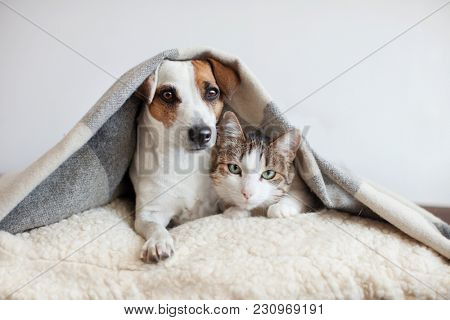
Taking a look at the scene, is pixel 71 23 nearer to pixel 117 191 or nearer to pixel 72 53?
pixel 72 53

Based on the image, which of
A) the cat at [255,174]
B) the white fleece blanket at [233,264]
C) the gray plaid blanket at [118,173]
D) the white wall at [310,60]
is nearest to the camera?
the white fleece blanket at [233,264]

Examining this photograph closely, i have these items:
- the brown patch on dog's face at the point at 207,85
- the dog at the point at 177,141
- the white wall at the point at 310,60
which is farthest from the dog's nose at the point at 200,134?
the white wall at the point at 310,60

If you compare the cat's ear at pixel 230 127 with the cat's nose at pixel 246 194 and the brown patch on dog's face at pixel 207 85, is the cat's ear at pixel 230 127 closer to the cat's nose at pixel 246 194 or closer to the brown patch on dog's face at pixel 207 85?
the brown patch on dog's face at pixel 207 85

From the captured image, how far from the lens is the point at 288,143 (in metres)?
1.14

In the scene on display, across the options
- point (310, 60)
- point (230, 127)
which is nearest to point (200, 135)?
point (230, 127)

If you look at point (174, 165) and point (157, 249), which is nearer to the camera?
point (157, 249)

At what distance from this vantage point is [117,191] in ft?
4.19

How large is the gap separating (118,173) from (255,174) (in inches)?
14.8

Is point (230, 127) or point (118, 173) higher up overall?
point (230, 127)

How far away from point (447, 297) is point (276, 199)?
446 millimetres

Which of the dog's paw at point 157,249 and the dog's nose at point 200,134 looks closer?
the dog's paw at point 157,249

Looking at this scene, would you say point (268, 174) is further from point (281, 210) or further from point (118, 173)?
point (118, 173)

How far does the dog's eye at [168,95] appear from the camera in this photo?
111 cm

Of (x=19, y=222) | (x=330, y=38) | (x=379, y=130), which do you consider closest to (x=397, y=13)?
(x=330, y=38)
